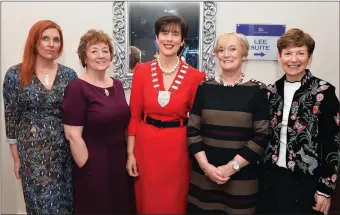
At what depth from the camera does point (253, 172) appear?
162cm

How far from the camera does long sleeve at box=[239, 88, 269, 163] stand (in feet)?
5.07

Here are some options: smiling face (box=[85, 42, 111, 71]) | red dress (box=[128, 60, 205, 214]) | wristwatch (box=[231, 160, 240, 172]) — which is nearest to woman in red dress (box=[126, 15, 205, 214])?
red dress (box=[128, 60, 205, 214])

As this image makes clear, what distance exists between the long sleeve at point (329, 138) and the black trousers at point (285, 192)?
0.20ft

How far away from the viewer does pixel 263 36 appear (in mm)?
2334

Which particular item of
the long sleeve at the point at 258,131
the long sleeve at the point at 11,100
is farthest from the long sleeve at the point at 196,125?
the long sleeve at the point at 11,100

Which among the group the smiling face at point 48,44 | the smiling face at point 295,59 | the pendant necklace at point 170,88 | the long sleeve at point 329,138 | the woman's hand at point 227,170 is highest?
the smiling face at point 48,44

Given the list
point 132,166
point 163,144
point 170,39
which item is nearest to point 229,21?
point 170,39

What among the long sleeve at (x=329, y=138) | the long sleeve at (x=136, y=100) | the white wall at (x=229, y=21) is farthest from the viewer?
the white wall at (x=229, y=21)

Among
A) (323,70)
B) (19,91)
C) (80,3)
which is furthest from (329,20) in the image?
(19,91)

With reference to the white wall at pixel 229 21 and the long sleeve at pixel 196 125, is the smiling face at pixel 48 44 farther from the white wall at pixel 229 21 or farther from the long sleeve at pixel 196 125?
the long sleeve at pixel 196 125

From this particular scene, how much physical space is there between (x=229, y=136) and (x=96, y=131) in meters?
0.72

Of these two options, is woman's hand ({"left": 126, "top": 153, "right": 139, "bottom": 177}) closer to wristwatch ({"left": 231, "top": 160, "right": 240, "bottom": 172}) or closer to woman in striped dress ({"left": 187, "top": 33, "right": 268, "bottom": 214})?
woman in striped dress ({"left": 187, "top": 33, "right": 268, "bottom": 214})

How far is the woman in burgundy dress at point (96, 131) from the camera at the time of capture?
1.68 meters

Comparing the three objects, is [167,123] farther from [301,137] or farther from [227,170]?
[301,137]
